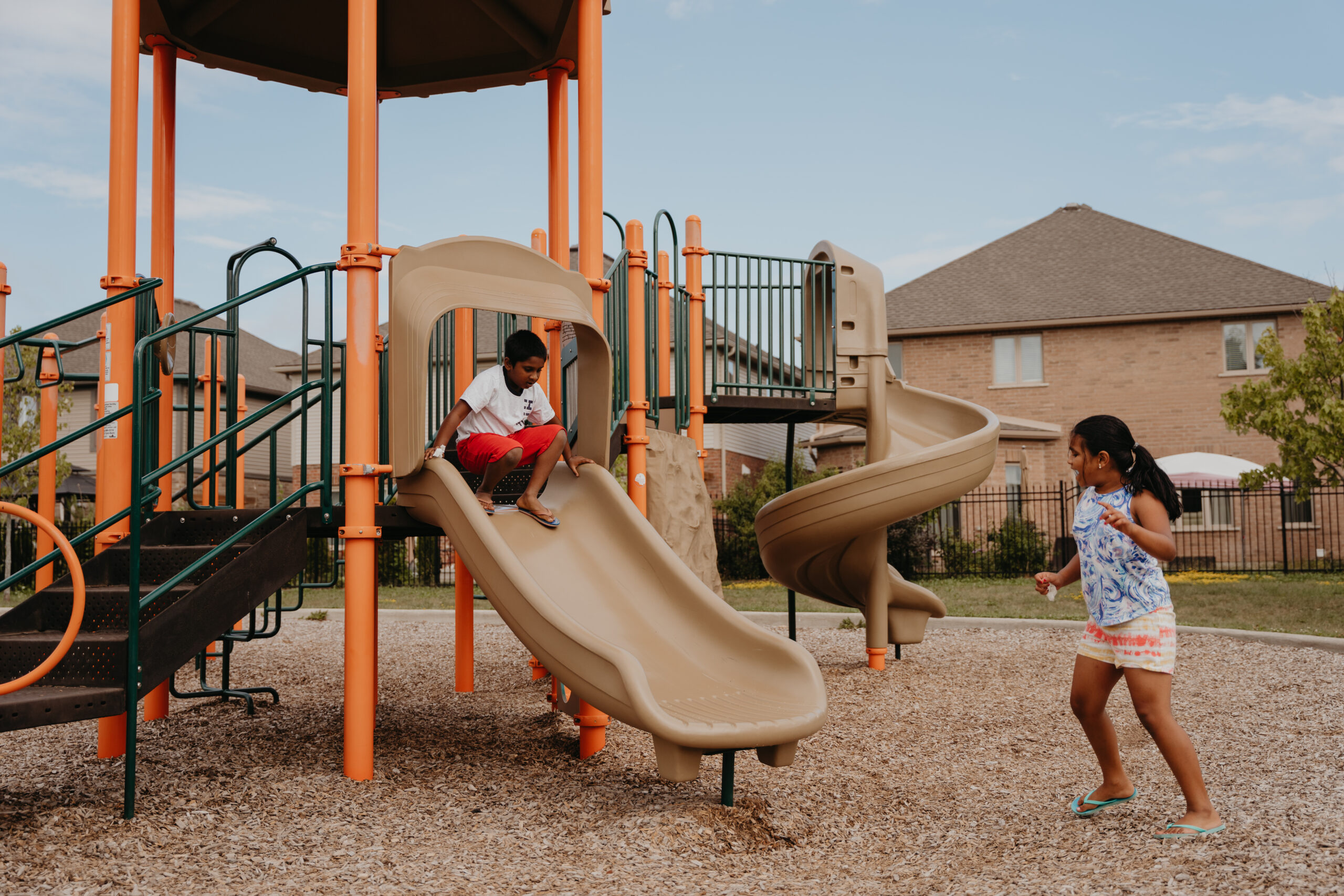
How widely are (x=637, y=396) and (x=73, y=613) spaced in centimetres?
334

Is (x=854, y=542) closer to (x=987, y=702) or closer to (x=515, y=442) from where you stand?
(x=987, y=702)

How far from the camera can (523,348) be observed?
542 cm

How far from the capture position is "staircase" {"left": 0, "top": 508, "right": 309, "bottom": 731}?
12.7ft

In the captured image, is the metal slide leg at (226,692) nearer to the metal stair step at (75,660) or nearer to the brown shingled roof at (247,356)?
the metal stair step at (75,660)

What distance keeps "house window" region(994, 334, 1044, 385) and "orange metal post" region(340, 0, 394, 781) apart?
68.2 ft

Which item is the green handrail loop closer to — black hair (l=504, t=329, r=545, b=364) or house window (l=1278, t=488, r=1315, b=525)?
black hair (l=504, t=329, r=545, b=364)

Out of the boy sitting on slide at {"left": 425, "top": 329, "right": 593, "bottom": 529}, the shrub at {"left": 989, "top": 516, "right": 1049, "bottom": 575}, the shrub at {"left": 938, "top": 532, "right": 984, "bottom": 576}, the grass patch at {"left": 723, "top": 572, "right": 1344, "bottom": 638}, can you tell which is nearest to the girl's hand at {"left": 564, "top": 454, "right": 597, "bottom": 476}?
the boy sitting on slide at {"left": 425, "top": 329, "right": 593, "bottom": 529}

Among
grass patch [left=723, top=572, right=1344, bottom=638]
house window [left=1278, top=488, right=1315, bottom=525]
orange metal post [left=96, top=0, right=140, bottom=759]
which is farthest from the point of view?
house window [left=1278, top=488, right=1315, bottom=525]

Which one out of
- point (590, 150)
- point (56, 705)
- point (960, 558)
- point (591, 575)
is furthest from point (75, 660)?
point (960, 558)

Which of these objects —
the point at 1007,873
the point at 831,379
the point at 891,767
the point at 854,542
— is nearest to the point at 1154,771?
the point at 891,767

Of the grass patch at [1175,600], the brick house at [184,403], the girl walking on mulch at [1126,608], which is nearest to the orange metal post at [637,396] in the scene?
the girl walking on mulch at [1126,608]

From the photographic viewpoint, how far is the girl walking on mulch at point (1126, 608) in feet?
11.9

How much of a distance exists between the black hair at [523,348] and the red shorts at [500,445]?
0.41 m

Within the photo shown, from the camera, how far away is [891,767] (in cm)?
524
